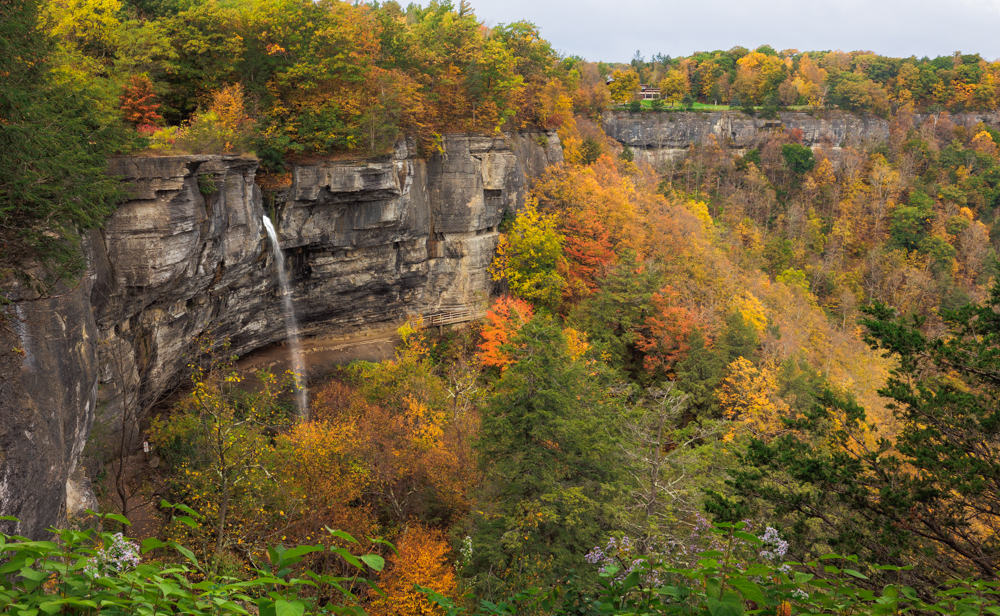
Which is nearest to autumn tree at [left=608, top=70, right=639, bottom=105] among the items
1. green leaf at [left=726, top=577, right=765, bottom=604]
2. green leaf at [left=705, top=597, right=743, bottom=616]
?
green leaf at [left=726, top=577, right=765, bottom=604]

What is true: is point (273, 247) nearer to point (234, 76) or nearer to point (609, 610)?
point (234, 76)

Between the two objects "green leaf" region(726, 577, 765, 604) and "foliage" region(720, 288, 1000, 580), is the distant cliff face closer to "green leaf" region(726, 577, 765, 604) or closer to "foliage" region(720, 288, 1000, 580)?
"foliage" region(720, 288, 1000, 580)

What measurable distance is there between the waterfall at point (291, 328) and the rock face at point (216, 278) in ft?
1.32

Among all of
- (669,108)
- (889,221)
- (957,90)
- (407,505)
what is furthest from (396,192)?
(957,90)

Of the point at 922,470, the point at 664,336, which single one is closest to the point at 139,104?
the point at 922,470

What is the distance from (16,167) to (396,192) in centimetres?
1572

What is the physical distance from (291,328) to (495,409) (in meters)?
13.9

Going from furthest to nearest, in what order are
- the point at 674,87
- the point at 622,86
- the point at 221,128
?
the point at 674,87
the point at 622,86
the point at 221,128

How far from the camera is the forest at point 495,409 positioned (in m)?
3.46

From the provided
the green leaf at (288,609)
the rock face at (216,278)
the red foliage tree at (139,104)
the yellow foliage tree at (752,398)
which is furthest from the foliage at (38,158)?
the yellow foliage tree at (752,398)

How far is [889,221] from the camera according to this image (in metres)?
63.9

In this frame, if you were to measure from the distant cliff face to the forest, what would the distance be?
80.3 feet

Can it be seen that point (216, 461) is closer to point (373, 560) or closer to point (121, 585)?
point (121, 585)

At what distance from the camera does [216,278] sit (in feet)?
62.5
